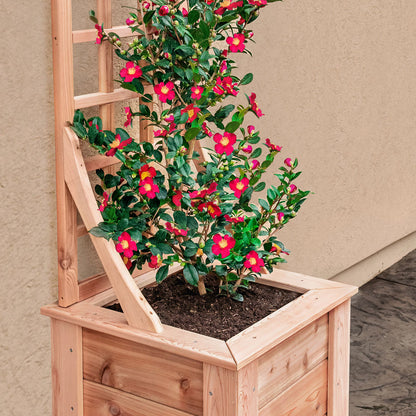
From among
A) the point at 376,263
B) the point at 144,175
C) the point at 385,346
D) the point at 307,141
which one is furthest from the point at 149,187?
the point at 376,263

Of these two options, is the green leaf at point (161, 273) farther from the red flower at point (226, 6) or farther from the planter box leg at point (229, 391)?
the red flower at point (226, 6)

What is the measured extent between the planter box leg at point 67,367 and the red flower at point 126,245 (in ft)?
0.78

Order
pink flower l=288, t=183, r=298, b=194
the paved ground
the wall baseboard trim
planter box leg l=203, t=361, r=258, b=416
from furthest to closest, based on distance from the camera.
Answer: the wall baseboard trim, the paved ground, pink flower l=288, t=183, r=298, b=194, planter box leg l=203, t=361, r=258, b=416

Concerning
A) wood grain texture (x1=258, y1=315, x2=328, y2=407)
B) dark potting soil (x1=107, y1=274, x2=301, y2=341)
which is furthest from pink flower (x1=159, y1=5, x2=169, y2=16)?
wood grain texture (x1=258, y1=315, x2=328, y2=407)

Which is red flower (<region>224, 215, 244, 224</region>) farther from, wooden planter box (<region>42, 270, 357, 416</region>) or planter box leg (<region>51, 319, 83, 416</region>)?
planter box leg (<region>51, 319, 83, 416</region>)

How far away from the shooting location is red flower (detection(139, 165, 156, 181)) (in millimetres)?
1670

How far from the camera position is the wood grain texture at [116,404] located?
1654 millimetres

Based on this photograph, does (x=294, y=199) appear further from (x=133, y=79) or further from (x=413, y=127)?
(x=413, y=127)

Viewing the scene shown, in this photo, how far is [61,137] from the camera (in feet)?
5.67

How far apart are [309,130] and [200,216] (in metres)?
1.52

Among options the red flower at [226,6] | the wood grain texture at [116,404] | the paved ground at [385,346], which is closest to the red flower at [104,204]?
the wood grain texture at [116,404]

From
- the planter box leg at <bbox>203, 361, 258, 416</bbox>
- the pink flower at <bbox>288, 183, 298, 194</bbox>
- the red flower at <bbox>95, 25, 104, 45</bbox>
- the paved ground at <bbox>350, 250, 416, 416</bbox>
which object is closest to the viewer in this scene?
the planter box leg at <bbox>203, 361, 258, 416</bbox>

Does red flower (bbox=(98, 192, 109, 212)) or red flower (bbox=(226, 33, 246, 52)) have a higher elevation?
red flower (bbox=(226, 33, 246, 52))

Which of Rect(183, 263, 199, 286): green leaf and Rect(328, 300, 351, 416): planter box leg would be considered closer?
Rect(183, 263, 199, 286): green leaf
